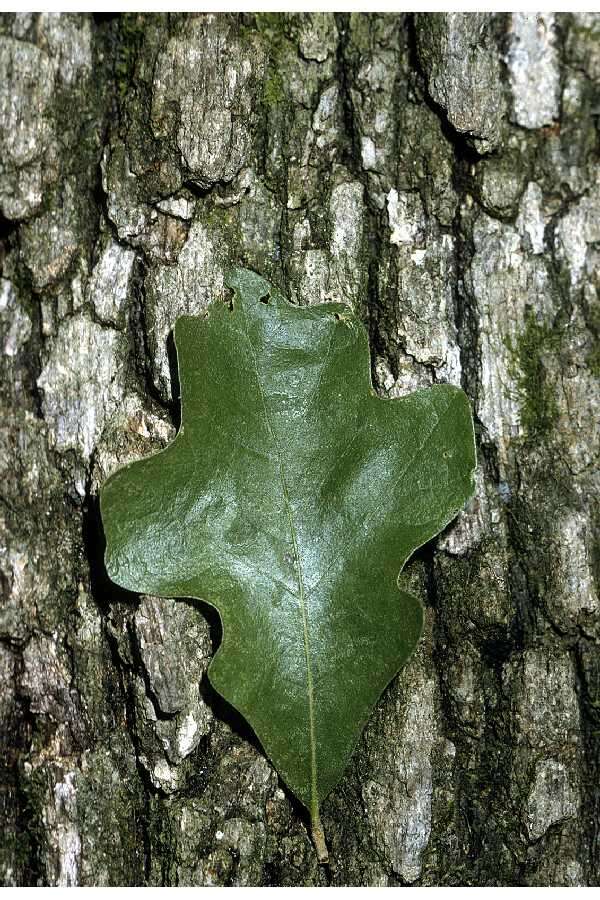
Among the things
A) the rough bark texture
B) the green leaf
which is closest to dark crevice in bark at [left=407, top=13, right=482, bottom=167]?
the rough bark texture

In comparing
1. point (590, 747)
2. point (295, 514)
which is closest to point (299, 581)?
point (295, 514)

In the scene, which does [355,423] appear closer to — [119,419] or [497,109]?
[119,419]

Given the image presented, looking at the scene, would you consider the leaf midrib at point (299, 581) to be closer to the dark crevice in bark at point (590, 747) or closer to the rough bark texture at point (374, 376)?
the rough bark texture at point (374, 376)

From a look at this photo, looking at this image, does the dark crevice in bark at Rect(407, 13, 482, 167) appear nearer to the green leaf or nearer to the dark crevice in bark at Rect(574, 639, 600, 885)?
the green leaf

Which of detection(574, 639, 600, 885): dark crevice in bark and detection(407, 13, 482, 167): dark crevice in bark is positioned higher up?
detection(407, 13, 482, 167): dark crevice in bark

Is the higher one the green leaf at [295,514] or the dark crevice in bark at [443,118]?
the dark crevice in bark at [443,118]

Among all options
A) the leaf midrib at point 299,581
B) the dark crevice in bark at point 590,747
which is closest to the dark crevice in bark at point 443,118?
the leaf midrib at point 299,581

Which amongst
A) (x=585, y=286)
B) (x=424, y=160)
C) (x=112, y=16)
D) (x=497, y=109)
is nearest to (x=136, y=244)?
(x=112, y=16)
